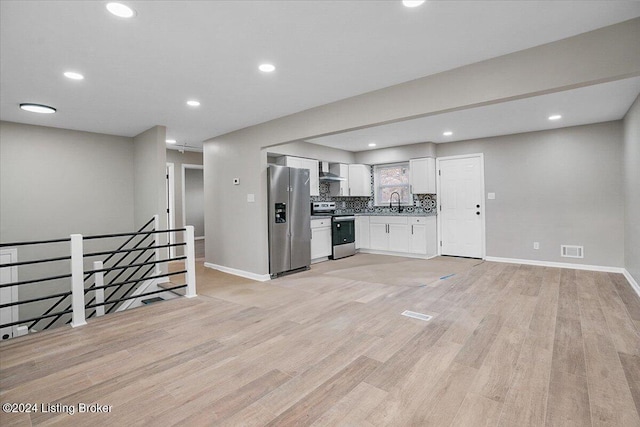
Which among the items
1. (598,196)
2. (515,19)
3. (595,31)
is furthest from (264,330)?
(598,196)

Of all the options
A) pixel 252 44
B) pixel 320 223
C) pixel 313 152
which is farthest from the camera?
pixel 313 152

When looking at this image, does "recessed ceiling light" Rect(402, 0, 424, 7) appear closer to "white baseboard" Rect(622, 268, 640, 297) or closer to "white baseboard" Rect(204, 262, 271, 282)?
"white baseboard" Rect(204, 262, 271, 282)

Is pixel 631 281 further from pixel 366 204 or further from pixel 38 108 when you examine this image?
pixel 38 108

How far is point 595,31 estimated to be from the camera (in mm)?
2176

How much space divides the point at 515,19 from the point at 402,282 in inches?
130

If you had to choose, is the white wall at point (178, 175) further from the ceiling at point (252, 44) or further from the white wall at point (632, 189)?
the white wall at point (632, 189)

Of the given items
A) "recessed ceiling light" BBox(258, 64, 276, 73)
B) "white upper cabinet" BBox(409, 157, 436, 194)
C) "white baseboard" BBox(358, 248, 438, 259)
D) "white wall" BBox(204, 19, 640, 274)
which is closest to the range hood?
"white upper cabinet" BBox(409, 157, 436, 194)

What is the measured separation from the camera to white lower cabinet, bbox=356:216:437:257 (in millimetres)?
6293

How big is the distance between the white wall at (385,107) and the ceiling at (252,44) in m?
0.12

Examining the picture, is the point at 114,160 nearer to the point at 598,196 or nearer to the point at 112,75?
the point at 112,75

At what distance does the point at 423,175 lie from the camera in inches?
256

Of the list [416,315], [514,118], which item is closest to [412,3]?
[416,315]

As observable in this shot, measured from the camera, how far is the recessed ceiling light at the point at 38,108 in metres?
3.63

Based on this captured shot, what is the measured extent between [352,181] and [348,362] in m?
5.40
